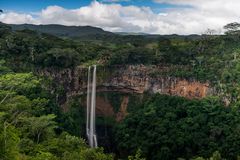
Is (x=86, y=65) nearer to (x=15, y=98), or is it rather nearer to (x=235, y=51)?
(x=235, y=51)

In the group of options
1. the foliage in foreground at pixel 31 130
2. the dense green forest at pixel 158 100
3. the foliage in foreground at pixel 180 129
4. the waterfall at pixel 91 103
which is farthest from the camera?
the waterfall at pixel 91 103

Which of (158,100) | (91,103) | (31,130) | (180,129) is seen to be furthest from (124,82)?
(31,130)

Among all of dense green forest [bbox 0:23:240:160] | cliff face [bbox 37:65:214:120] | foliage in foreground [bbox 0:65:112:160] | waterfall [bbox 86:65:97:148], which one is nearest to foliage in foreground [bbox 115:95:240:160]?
dense green forest [bbox 0:23:240:160]

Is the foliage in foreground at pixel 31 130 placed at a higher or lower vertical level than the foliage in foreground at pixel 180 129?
higher

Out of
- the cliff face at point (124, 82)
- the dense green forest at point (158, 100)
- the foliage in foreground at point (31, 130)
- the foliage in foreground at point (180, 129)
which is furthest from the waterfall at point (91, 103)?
the foliage in foreground at point (31, 130)

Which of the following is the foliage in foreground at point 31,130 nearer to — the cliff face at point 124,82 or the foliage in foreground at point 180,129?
the foliage in foreground at point 180,129

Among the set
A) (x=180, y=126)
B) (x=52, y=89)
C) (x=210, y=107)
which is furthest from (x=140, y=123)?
(x=52, y=89)

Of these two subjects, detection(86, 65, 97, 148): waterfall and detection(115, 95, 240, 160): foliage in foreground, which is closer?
detection(115, 95, 240, 160): foliage in foreground

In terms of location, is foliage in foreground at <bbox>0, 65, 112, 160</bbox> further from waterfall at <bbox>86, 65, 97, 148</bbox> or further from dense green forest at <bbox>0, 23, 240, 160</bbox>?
waterfall at <bbox>86, 65, 97, 148</bbox>

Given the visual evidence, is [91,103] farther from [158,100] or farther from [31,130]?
[31,130]
